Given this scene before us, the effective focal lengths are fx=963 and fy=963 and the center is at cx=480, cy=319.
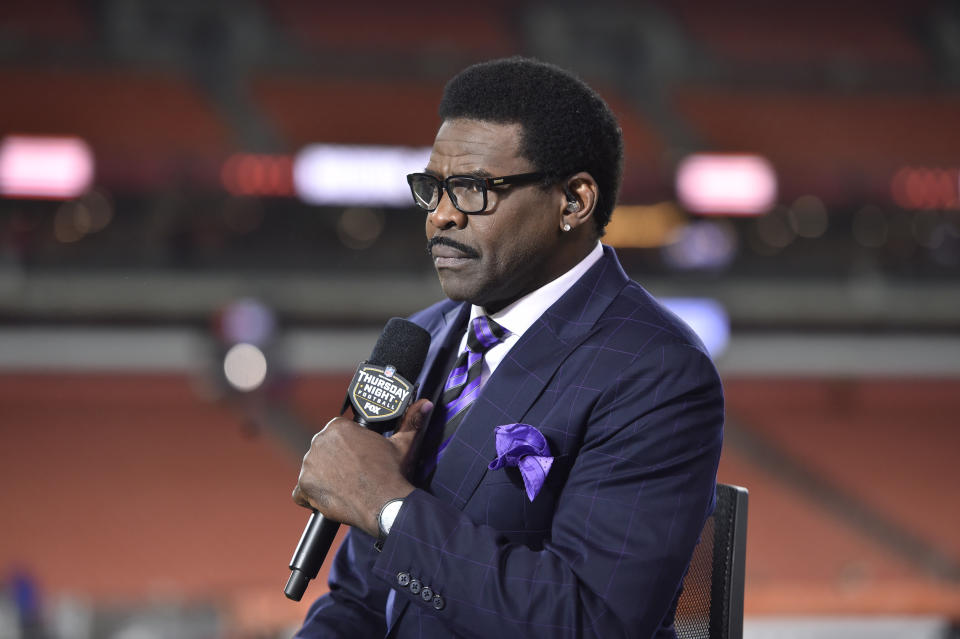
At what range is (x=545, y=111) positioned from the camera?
144cm

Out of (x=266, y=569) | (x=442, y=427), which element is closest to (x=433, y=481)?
(x=442, y=427)

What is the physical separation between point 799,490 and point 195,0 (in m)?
11.4

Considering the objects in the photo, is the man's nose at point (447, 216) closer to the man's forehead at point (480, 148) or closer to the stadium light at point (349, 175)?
the man's forehead at point (480, 148)

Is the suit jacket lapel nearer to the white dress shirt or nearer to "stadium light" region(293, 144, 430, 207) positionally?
the white dress shirt

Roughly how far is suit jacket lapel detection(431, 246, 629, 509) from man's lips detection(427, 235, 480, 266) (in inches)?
6.0

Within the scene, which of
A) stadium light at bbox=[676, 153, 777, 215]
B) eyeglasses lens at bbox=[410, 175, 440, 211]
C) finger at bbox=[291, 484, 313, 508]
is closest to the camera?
finger at bbox=[291, 484, 313, 508]

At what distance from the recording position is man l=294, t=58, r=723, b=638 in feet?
4.11

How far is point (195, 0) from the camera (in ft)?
49.1

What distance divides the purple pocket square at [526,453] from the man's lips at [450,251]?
0.27 metres

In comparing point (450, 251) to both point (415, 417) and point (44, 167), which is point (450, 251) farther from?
point (44, 167)

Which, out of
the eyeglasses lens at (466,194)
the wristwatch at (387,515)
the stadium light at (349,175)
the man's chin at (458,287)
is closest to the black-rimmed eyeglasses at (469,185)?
the eyeglasses lens at (466,194)

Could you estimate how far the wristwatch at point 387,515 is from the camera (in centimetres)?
129

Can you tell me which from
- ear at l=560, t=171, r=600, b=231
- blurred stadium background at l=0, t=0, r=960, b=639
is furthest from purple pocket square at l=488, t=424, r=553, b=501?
blurred stadium background at l=0, t=0, r=960, b=639

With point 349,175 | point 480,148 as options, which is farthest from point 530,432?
point 349,175
